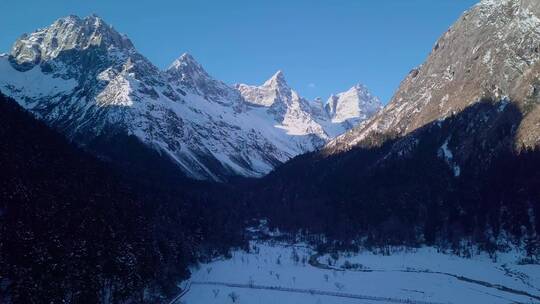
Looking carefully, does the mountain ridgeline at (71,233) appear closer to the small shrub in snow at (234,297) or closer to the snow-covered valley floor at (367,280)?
the snow-covered valley floor at (367,280)

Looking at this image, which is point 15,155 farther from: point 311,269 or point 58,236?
point 311,269

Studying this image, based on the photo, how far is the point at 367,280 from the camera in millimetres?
131625

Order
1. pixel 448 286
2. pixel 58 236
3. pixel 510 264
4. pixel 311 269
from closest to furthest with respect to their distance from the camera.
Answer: pixel 58 236, pixel 448 286, pixel 510 264, pixel 311 269

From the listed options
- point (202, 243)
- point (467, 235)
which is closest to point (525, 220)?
point (467, 235)

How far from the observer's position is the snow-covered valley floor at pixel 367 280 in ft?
A: 376

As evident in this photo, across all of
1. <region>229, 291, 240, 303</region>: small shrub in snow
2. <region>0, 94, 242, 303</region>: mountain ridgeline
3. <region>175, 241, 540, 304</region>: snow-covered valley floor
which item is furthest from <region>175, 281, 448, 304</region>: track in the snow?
<region>0, 94, 242, 303</region>: mountain ridgeline

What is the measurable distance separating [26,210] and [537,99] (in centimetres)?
17323

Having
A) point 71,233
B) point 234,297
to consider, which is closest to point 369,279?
point 234,297

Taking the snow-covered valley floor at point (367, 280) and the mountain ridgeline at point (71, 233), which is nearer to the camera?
the mountain ridgeline at point (71, 233)

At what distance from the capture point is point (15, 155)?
12612cm

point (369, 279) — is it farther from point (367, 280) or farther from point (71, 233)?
point (71, 233)

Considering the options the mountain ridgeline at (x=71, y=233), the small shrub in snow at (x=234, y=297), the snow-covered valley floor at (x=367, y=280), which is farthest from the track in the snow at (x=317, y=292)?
the mountain ridgeline at (x=71, y=233)

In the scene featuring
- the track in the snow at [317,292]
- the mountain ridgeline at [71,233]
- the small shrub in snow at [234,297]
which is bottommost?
the small shrub in snow at [234,297]

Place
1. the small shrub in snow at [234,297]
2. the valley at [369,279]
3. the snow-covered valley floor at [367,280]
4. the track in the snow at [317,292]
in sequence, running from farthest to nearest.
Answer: the small shrub in snow at [234,297] → the valley at [369,279] → the snow-covered valley floor at [367,280] → the track in the snow at [317,292]
